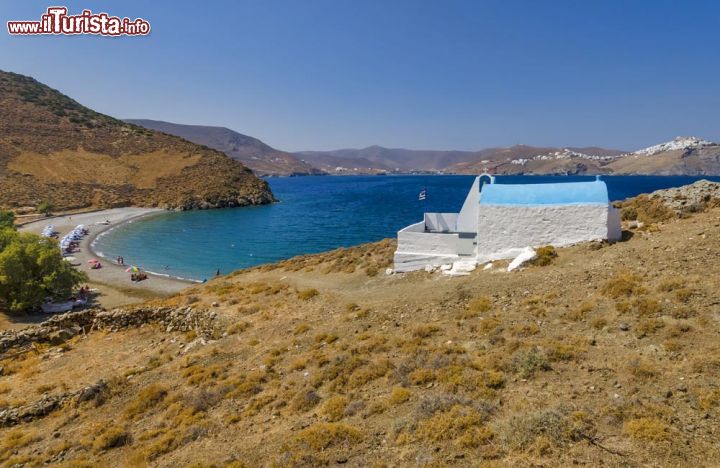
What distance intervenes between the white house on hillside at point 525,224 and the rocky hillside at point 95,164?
3569 inches

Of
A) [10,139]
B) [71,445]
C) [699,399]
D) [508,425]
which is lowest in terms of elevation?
[71,445]

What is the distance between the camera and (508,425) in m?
7.32

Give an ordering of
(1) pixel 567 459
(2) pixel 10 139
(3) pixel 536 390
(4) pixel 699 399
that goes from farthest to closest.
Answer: (2) pixel 10 139 < (3) pixel 536 390 < (4) pixel 699 399 < (1) pixel 567 459

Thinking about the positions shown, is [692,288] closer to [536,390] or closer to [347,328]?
[536,390]

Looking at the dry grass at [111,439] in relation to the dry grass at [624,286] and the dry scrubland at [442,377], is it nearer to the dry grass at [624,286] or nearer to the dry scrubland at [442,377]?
the dry scrubland at [442,377]

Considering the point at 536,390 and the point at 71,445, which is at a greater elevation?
the point at 536,390

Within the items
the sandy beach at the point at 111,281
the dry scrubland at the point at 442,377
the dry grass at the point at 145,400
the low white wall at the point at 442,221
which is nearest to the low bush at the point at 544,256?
the dry scrubland at the point at 442,377

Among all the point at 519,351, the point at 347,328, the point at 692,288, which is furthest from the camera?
the point at 347,328

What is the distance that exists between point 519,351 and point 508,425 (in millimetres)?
3187

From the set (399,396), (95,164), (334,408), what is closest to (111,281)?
(334,408)

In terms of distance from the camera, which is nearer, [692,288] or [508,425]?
[508,425]

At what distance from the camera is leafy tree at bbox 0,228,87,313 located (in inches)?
1028

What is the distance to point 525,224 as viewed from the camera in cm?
1861

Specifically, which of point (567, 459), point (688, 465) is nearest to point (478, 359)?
point (567, 459)
